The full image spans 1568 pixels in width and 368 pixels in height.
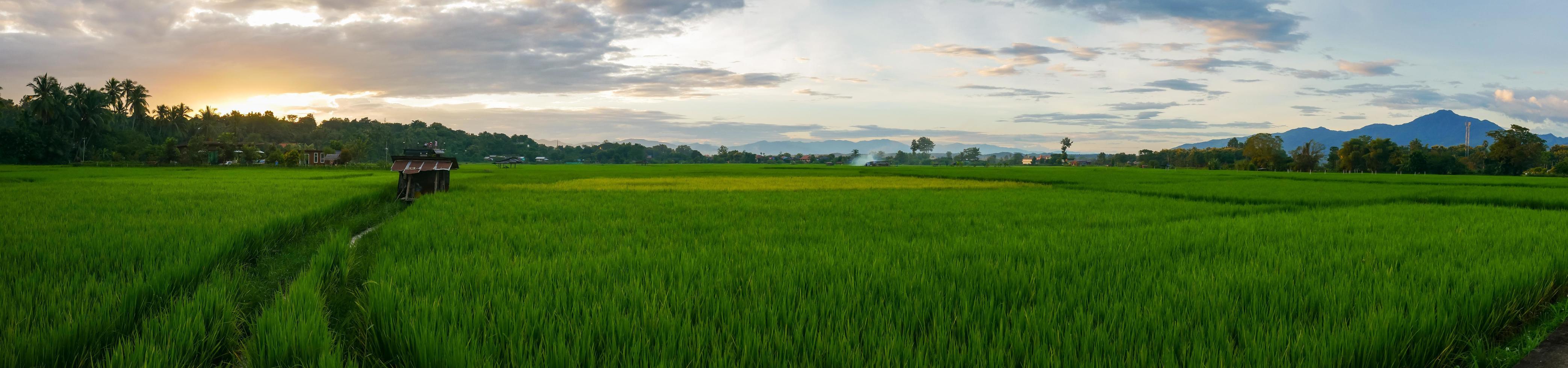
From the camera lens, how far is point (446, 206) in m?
10.1

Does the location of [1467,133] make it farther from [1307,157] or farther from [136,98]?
[136,98]

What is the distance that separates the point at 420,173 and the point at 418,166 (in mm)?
692

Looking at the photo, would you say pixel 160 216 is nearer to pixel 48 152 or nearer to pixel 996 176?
pixel 996 176

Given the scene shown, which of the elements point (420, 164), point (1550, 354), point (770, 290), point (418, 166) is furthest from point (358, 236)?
point (1550, 354)

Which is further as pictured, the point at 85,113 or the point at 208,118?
the point at 208,118

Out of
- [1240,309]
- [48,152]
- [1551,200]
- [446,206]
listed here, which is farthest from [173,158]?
[1551,200]

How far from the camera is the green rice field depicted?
2.55 metres

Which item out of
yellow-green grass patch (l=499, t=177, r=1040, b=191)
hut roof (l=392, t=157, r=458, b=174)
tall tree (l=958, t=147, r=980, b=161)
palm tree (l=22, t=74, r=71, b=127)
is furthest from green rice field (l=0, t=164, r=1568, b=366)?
tall tree (l=958, t=147, r=980, b=161)

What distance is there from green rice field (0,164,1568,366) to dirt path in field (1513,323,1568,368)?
0.09 metres

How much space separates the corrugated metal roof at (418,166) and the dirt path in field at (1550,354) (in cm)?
1552

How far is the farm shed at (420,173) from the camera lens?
549 inches

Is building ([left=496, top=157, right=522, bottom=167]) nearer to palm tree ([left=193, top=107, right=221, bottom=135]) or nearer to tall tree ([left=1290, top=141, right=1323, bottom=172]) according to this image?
palm tree ([left=193, top=107, right=221, bottom=135])

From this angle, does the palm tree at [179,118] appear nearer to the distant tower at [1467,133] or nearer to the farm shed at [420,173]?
the farm shed at [420,173]

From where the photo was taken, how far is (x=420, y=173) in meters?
14.3
